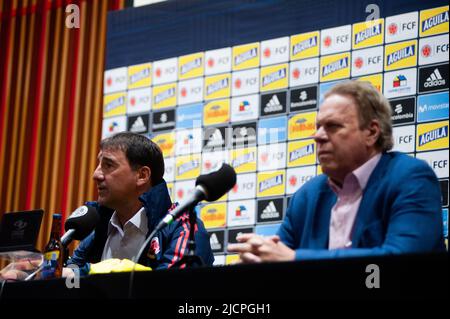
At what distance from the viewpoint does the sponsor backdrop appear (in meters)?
4.54

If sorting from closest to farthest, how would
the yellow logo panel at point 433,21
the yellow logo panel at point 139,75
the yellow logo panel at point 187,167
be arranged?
the yellow logo panel at point 433,21, the yellow logo panel at point 187,167, the yellow logo panel at point 139,75

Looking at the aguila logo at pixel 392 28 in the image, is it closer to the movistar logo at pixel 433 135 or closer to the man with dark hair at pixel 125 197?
the movistar logo at pixel 433 135

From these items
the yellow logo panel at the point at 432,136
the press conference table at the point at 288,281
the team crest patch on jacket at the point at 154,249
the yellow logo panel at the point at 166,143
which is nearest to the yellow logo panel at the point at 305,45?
the yellow logo panel at the point at 432,136

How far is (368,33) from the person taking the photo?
15.7 feet

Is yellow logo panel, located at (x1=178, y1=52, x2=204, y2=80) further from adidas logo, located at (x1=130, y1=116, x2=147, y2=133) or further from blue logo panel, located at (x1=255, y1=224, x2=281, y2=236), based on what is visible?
blue logo panel, located at (x1=255, y1=224, x2=281, y2=236)

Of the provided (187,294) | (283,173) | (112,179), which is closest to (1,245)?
(112,179)

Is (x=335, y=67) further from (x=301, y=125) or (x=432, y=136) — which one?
(x=432, y=136)

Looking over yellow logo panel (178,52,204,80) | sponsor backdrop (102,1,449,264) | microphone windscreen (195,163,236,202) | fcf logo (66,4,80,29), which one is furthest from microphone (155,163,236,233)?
fcf logo (66,4,80,29)

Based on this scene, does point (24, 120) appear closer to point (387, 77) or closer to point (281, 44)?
point (281, 44)

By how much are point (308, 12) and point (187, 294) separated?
3.34m

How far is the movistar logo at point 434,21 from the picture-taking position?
451 cm

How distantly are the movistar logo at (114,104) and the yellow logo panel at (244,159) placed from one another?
1.07 m

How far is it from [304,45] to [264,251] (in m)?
3.06

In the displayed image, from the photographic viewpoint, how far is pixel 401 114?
4.59 meters
